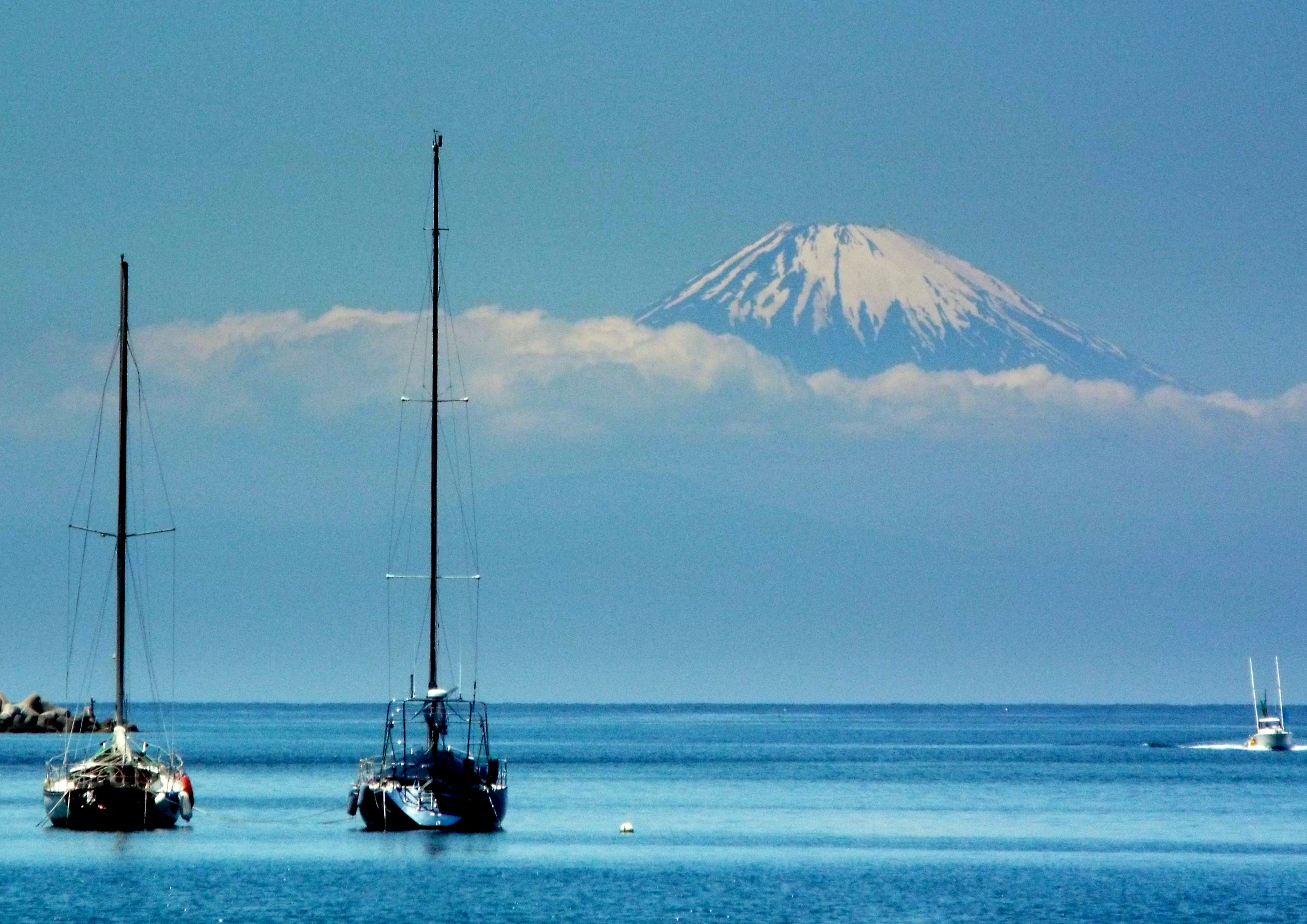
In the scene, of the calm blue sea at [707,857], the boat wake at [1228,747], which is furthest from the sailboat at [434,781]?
the boat wake at [1228,747]

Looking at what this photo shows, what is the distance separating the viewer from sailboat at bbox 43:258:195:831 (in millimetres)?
67812

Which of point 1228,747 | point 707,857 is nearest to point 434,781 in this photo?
point 707,857

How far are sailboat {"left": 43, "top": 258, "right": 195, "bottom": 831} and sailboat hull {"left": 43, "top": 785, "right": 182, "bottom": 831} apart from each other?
0.01m

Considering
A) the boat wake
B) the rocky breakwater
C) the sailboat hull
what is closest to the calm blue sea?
the sailboat hull

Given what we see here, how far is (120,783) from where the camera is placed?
67812 millimetres

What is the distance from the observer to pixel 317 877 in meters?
60.4

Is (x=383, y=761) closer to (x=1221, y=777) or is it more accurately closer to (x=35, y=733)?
(x=1221, y=777)

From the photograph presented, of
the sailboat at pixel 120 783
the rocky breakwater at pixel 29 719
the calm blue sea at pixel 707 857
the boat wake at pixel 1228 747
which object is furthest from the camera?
the rocky breakwater at pixel 29 719

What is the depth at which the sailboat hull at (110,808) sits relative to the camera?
223 ft

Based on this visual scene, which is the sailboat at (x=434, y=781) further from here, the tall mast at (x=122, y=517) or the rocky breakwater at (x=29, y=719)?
the rocky breakwater at (x=29, y=719)

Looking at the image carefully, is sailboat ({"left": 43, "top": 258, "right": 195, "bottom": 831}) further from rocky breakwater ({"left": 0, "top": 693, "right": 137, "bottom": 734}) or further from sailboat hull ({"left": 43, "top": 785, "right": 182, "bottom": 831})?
rocky breakwater ({"left": 0, "top": 693, "right": 137, "bottom": 734})

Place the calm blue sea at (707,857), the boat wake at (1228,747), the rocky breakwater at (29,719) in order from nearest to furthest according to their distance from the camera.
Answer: the calm blue sea at (707,857), the boat wake at (1228,747), the rocky breakwater at (29,719)

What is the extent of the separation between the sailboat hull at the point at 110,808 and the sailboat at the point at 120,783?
0.5 inches

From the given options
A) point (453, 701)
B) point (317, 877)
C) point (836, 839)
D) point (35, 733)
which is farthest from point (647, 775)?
point (35, 733)
